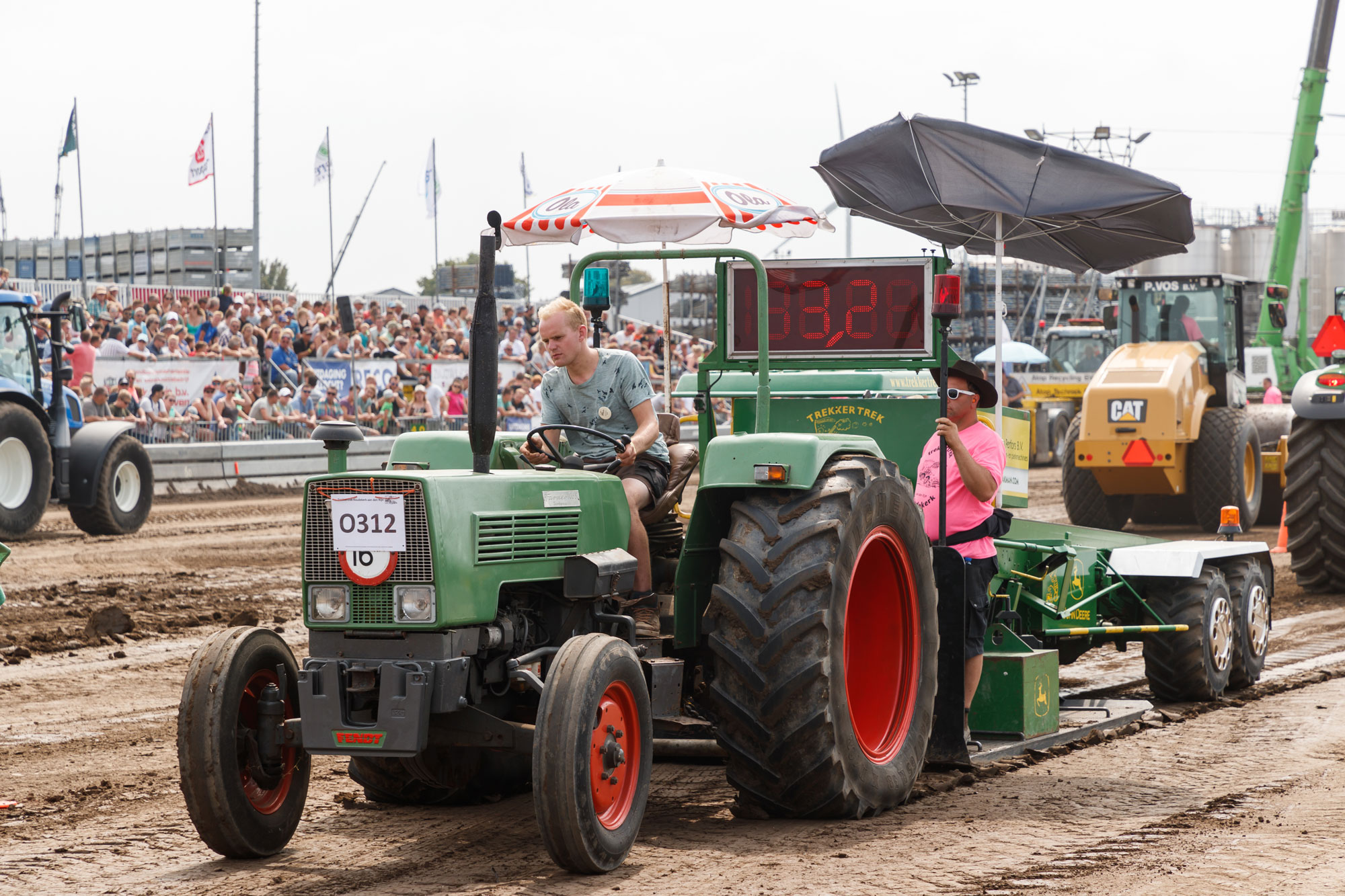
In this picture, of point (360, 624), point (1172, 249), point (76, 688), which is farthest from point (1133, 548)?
point (76, 688)

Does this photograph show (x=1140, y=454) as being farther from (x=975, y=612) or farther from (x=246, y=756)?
(x=246, y=756)

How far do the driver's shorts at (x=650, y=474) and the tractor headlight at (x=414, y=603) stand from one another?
46.6 inches

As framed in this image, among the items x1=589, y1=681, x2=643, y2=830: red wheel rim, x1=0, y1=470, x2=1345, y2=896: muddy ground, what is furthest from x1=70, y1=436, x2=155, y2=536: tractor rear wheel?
x1=589, y1=681, x2=643, y2=830: red wheel rim

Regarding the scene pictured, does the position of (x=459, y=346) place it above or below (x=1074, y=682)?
above

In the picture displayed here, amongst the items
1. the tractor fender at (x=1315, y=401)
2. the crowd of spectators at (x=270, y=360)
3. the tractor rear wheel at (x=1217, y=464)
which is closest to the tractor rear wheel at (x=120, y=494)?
the crowd of spectators at (x=270, y=360)

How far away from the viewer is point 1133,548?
7.97 m

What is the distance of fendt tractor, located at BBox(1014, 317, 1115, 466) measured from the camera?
25.6 m

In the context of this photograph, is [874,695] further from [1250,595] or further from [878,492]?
[1250,595]

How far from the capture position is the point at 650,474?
5.73 m

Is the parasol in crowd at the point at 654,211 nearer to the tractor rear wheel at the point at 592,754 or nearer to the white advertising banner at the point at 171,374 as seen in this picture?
the tractor rear wheel at the point at 592,754

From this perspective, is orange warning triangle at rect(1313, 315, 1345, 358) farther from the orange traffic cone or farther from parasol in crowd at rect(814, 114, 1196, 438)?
parasol in crowd at rect(814, 114, 1196, 438)

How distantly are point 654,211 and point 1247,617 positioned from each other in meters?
3.70

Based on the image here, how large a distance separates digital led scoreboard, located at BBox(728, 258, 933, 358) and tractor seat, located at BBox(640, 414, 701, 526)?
4.65 ft

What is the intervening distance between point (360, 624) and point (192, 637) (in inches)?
220
